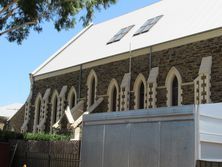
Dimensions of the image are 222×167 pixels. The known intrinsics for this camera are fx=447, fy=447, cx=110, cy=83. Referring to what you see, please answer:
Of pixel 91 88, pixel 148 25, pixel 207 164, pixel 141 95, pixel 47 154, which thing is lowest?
pixel 207 164

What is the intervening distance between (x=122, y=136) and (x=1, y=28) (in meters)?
8.99

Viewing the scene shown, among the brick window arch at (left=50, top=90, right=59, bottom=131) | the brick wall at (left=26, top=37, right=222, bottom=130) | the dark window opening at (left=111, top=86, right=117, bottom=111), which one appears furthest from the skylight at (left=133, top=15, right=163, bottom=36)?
the brick window arch at (left=50, top=90, right=59, bottom=131)

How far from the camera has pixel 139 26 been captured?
28.2 metres

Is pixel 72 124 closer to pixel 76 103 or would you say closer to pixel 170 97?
pixel 76 103

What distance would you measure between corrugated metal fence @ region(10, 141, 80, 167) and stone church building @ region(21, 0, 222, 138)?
4823mm

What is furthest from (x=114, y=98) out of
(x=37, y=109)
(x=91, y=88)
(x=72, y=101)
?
(x=37, y=109)

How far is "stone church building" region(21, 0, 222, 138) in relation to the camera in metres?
20.9

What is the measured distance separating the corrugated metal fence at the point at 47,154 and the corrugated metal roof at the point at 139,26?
7.80 meters

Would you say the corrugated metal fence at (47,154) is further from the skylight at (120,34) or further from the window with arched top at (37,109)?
the window with arched top at (37,109)

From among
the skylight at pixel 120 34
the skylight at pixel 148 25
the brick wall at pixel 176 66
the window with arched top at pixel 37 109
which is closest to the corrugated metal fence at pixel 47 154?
the brick wall at pixel 176 66

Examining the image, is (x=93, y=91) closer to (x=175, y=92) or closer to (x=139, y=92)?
(x=139, y=92)

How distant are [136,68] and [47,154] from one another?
7.76 m

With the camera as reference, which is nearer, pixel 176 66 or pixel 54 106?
pixel 176 66

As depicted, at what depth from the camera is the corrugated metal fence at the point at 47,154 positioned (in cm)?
1769
